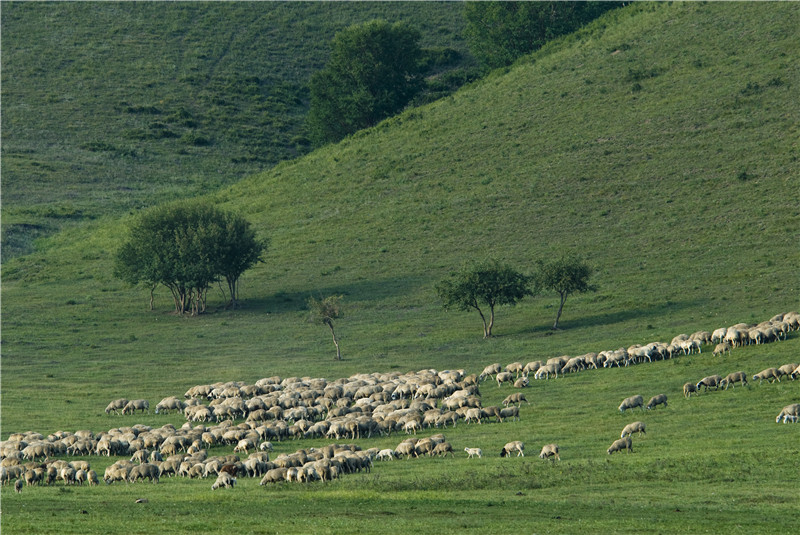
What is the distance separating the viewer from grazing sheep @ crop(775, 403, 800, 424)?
3181cm

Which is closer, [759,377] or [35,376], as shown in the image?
[759,377]

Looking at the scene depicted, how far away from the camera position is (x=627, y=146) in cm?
8650

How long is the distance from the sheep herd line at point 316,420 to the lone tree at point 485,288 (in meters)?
10.5

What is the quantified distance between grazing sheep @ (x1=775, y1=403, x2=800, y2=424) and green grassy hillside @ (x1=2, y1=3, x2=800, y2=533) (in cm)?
65

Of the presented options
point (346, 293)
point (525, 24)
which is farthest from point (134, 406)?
point (525, 24)

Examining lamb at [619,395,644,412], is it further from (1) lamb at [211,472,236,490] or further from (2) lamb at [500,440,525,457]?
(1) lamb at [211,472,236,490]

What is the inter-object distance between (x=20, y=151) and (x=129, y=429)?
8865cm

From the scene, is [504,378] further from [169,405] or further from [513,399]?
[169,405]

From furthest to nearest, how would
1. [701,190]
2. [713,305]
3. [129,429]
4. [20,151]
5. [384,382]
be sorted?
[20,151]
[701,190]
[713,305]
[384,382]
[129,429]

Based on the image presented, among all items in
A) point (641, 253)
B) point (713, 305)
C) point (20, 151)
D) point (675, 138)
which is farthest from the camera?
point (20, 151)

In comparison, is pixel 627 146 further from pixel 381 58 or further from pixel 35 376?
pixel 35 376

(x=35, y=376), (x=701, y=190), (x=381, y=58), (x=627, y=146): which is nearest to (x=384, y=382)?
(x=35, y=376)

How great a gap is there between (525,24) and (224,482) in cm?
10437

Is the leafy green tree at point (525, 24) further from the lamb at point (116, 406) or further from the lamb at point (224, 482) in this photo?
the lamb at point (224, 482)
